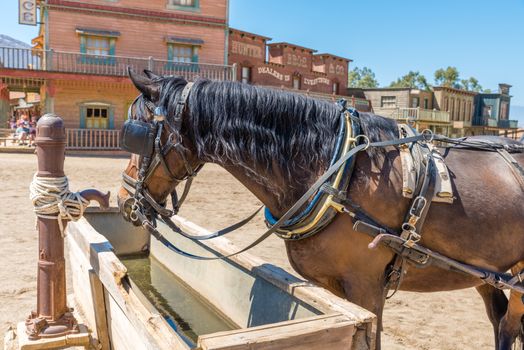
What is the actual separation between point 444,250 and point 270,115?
3.79 ft

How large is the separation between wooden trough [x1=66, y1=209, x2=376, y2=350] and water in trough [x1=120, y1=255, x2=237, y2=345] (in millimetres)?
18

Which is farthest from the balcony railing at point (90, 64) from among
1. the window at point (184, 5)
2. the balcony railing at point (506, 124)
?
the balcony railing at point (506, 124)

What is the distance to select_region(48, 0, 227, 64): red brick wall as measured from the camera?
2003cm

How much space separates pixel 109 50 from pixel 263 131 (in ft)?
68.3

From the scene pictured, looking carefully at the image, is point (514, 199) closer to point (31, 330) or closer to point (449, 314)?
point (449, 314)

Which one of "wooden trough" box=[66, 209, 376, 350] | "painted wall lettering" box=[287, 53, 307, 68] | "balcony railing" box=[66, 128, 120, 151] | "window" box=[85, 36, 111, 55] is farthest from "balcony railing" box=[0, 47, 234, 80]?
"wooden trough" box=[66, 209, 376, 350]

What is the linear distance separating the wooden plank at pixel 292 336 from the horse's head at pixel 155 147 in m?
1.02

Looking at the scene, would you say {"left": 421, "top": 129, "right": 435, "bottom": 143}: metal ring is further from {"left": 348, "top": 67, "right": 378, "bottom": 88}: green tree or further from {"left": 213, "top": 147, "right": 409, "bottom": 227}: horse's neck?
{"left": 348, "top": 67, "right": 378, "bottom": 88}: green tree

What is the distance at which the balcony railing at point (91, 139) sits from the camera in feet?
63.0

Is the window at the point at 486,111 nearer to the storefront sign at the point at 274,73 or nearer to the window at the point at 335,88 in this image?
the window at the point at 335,88

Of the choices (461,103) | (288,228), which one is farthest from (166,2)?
(461,103)

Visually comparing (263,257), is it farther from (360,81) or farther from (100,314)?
(360,81)

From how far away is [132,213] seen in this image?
2.54 m

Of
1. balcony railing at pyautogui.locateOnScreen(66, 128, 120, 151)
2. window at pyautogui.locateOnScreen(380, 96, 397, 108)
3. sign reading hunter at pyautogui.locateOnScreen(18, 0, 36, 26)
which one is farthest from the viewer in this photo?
window at pyautogui.locateOnScreen(380, 96, 397, 108)
